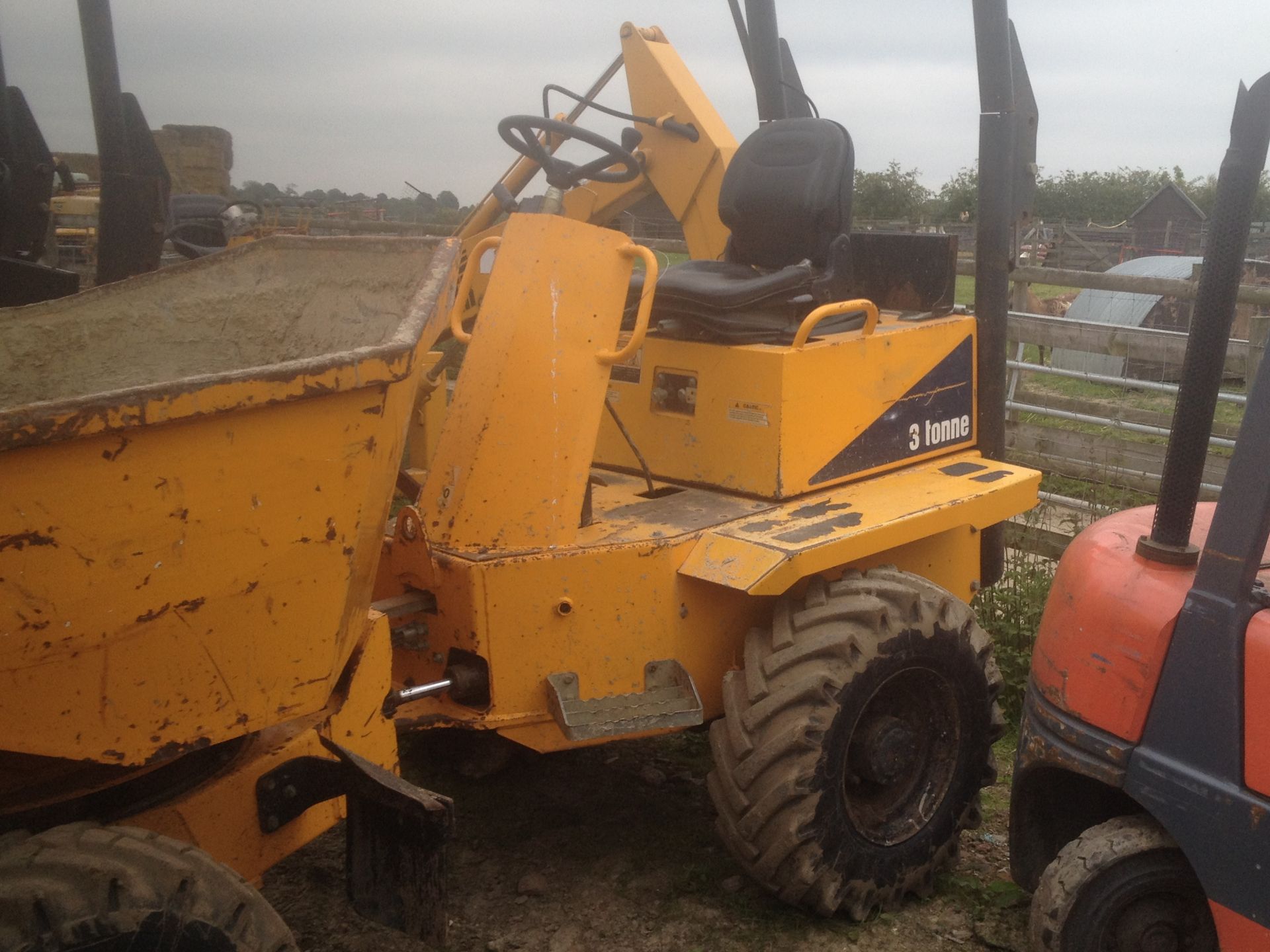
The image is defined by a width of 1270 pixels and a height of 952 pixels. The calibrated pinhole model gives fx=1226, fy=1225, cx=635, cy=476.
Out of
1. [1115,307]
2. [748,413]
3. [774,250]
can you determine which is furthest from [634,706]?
[1115,307]

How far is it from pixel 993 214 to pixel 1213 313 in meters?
1.81

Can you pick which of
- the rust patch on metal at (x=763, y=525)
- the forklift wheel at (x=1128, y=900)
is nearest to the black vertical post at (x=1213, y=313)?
the forklift wheel at (x=1128, y=900)

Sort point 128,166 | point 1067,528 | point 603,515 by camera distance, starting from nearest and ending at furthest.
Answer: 1. point 603,515
2. point 128,166
3. point 1067,528

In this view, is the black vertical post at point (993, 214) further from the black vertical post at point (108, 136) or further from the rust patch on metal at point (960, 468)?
the black vertical post at point (108, 136)

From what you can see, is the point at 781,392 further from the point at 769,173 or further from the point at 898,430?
the point at 769,173

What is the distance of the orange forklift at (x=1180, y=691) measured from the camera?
2471 millimetres

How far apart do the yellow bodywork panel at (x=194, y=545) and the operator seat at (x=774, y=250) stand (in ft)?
4.43

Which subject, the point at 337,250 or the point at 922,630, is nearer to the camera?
the point at 337,250

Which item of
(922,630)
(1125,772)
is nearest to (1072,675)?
(1125,772)

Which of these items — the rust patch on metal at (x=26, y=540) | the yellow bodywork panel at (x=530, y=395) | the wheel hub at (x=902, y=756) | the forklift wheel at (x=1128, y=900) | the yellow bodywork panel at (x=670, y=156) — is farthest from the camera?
the yellow bodywork panel at (x=670, y=156)

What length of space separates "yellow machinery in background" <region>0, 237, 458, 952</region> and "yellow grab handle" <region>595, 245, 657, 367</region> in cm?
68

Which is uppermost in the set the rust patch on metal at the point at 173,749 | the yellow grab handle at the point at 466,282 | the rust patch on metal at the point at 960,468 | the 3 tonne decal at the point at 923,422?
the yellow grab handle at the point at 466,282

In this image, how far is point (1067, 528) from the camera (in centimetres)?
657

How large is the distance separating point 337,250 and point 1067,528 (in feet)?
15.4
